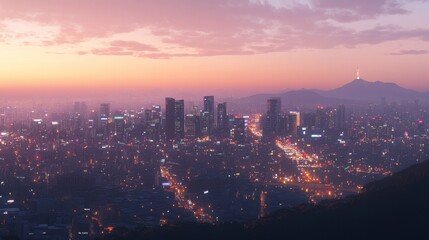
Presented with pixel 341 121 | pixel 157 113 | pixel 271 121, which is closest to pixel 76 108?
pixel 157 113

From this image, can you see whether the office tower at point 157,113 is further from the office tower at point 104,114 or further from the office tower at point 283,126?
the office tower at point 283,126

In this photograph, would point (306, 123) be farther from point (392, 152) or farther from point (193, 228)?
point (193, 228)

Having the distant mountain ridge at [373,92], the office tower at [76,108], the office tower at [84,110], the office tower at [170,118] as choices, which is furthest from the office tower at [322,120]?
the distant mountain ridge at [373,92]

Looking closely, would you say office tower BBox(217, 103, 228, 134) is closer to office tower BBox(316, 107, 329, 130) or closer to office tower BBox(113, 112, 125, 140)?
office tower BBox(113, 112, 125, 140)

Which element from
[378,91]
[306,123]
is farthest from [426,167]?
[378,91]

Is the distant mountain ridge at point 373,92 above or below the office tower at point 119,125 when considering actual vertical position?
above

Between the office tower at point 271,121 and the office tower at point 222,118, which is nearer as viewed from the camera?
the office tower at point 222,118
